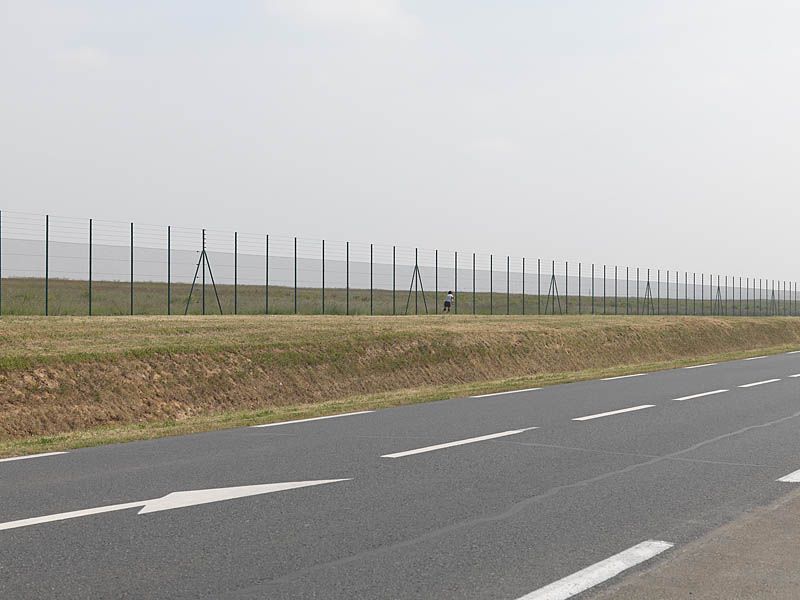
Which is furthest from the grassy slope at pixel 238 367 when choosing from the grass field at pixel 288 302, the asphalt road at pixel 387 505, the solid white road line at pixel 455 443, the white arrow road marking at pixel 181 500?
the grass field at pixel 288 302

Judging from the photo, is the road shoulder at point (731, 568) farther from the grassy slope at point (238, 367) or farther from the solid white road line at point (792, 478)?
the grassy slope at point (238, 367)

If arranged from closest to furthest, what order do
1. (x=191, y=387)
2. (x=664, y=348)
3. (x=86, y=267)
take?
(x=191, y=387), (x=86, y=267), (x=664, y=348)

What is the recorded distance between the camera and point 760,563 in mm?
5586

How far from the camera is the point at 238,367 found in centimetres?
2022

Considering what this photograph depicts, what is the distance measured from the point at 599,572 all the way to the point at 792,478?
12.9 ft

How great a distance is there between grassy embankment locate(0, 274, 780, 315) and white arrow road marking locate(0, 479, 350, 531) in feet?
72.9

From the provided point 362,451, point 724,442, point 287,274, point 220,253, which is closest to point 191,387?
point 362,451

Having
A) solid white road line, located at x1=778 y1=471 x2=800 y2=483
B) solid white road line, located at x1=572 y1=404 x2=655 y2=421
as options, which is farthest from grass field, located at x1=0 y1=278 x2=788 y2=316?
solid white road line, located at x1=778 y1=471 x2=800 y2=483

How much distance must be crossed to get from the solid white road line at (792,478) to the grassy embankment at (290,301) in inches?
957

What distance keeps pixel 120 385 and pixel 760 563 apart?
45.9 ft

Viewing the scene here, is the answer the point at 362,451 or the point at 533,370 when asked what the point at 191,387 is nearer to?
the point at 362,451

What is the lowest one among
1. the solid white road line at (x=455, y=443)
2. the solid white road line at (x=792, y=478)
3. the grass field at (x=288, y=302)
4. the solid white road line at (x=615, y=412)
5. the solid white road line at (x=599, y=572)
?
the solid white road line at (x=615, y=412)

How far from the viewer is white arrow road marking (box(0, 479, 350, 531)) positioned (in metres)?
6.59

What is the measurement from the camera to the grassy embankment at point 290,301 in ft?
117
